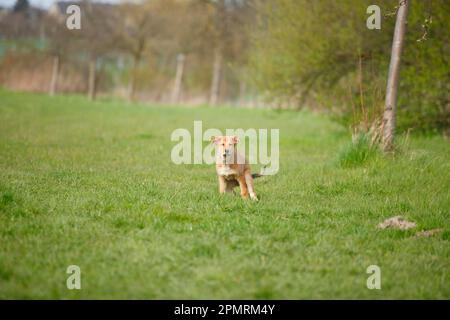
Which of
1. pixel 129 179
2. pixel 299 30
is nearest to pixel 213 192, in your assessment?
pixel 129 179

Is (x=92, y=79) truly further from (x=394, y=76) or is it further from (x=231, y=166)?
(x=231, y=166)

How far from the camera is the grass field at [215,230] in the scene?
497 cm

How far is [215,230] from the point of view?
6.41 metres

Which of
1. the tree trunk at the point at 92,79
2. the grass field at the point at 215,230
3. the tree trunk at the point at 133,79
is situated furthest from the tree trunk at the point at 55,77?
the grass field at the point at 215,230

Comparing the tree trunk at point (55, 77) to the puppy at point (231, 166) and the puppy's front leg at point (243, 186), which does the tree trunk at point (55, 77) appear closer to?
the puppy at point (231, 166)

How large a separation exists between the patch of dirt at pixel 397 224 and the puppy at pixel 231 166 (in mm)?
2017

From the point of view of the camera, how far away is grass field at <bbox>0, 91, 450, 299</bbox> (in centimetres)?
497

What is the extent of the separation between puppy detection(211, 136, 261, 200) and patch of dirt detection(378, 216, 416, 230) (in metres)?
2.02

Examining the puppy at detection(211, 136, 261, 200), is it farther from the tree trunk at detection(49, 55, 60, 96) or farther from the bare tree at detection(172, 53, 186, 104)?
the bare tree at detection(172, 53, 186, 104)

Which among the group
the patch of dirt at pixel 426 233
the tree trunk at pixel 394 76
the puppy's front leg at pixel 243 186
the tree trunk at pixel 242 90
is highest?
the tree trunk at pixel 242 90

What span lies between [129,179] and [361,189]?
4038 millimetres

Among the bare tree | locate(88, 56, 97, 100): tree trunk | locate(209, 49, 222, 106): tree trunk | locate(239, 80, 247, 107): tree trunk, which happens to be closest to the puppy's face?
locate(209, 49, 222, 106): tree trunk

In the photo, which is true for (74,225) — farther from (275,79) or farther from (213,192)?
(275,79)

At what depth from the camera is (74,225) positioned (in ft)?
21.1
